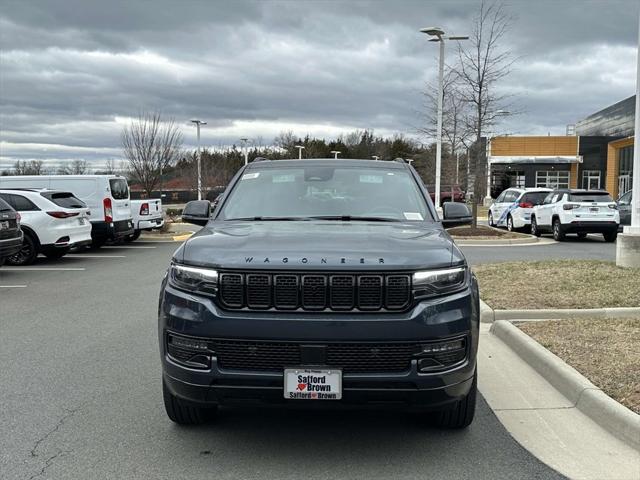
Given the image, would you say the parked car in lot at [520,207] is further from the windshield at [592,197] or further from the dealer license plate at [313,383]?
the dealer license plate at [313,383]

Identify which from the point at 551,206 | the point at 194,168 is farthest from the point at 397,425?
the point at 194,168

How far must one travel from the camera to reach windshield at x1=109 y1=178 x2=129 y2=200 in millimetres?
17312

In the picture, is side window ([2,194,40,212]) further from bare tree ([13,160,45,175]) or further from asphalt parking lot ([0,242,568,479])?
bare tree ([13,160,45,175])

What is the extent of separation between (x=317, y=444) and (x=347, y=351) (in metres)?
0.90

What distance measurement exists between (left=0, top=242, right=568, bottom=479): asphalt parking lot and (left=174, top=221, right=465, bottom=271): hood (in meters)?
1.18

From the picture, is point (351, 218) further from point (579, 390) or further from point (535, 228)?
point (535, 228)

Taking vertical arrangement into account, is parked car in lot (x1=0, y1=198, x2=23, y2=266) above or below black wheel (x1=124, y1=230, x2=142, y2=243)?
above

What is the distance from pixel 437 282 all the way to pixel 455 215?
1983 millimetres

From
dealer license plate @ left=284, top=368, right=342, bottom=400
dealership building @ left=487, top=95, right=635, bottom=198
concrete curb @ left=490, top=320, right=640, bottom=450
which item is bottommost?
concrete curb @ left=490, top=320, right=640, bottom=450

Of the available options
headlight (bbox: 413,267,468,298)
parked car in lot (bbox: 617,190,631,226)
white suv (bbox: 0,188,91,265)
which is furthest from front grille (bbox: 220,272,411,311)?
parked car in lot (bbox: 617,190,631,226)

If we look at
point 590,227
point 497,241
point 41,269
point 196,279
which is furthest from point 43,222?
point 590,227

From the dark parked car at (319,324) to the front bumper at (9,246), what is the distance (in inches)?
356

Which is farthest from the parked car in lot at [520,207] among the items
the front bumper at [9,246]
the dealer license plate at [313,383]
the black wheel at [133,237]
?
the dealer license plate at [313,383]

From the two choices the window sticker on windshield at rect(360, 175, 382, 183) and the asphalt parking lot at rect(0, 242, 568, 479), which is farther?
the window sticker on windshield at rect(360, 175, 382, 183)
